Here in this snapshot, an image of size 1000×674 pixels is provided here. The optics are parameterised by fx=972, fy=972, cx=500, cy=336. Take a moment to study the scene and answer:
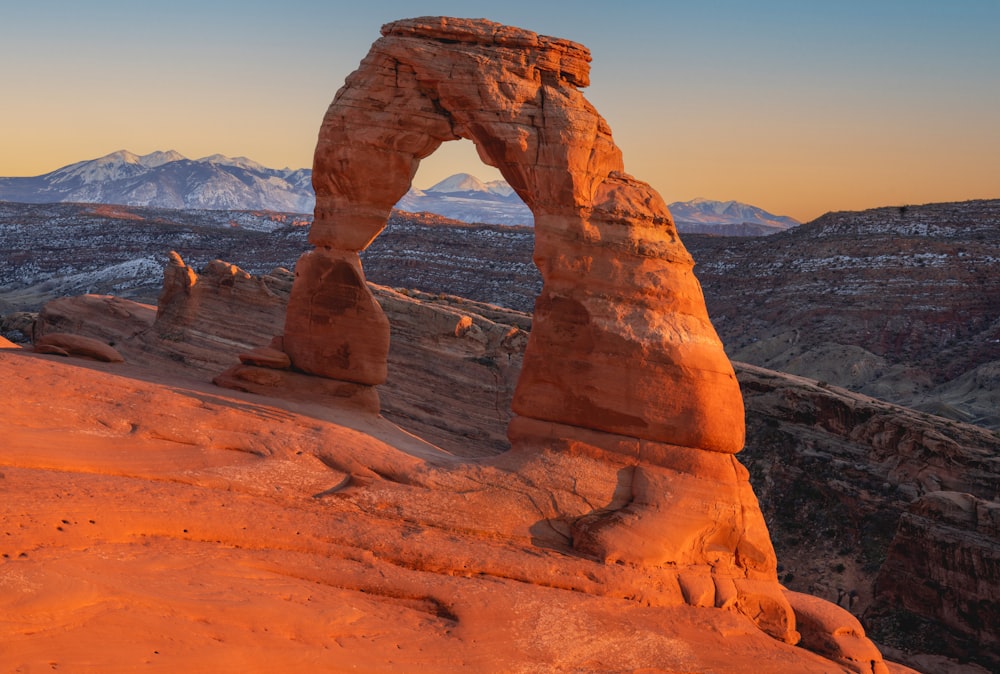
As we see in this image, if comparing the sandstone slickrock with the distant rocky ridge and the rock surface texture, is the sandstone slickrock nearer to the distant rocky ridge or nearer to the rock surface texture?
the rock surface texture

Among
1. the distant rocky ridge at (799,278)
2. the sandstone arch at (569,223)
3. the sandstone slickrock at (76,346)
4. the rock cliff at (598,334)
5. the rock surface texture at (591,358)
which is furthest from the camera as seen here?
the distant rocky ridge at (799,278)

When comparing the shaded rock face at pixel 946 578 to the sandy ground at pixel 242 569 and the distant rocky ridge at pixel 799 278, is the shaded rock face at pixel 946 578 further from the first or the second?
the distant rocky ridge at pixel 799 278

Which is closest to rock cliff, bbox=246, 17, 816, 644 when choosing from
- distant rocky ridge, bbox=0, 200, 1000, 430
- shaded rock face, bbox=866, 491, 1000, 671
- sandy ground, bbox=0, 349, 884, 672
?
sandy ground, bbox=0, 349, 884, 672

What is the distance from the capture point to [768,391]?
1121 inches

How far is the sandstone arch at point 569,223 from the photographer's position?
44.9ft

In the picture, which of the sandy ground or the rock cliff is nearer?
the sandy ground

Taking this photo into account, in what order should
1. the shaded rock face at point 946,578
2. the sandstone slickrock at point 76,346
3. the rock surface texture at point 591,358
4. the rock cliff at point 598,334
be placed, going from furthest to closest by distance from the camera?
the shaded rock face at point 946,578
the sandstone slickrock at point 76,346
the rock cliff at point 598,334
the rock surface texture at point 591,358

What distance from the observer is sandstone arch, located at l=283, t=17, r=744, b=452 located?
13688 mm

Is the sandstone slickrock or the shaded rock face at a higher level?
the sandstone slickrock

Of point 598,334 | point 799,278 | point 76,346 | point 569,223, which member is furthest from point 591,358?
point 799,278

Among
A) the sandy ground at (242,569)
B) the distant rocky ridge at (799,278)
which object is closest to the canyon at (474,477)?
the sandy ground at (242,569)

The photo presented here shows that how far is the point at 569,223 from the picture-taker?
14.1 m

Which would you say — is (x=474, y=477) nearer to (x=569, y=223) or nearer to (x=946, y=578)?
(x=569, y=223)

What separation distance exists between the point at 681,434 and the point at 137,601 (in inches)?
302
